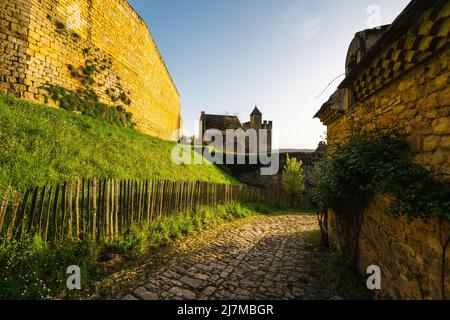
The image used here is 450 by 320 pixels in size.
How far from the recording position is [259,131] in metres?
41.3

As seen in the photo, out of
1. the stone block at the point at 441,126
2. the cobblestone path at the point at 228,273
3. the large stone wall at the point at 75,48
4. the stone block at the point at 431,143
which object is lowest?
the cobblestone path at the point at 228,273

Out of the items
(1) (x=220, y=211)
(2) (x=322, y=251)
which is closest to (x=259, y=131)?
(1) (x=220, y=211)

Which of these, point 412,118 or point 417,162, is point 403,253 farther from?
point 412,118

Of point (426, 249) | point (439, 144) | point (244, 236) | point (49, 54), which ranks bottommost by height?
point (244, 236)

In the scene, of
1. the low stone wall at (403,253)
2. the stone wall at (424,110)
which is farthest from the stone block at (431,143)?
the low stone wall at (403,253)

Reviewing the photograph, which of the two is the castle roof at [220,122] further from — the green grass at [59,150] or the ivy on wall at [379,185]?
the ivy on wall at [379,185]

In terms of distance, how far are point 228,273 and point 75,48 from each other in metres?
11.7

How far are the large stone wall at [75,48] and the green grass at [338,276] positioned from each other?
10.8 m

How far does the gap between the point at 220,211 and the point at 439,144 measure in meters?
7.90

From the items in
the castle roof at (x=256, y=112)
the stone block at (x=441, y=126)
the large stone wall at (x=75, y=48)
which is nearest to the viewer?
the stone block at (x=441, y=126)

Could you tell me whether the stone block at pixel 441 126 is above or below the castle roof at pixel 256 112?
below

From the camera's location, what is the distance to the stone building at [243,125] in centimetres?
4122
